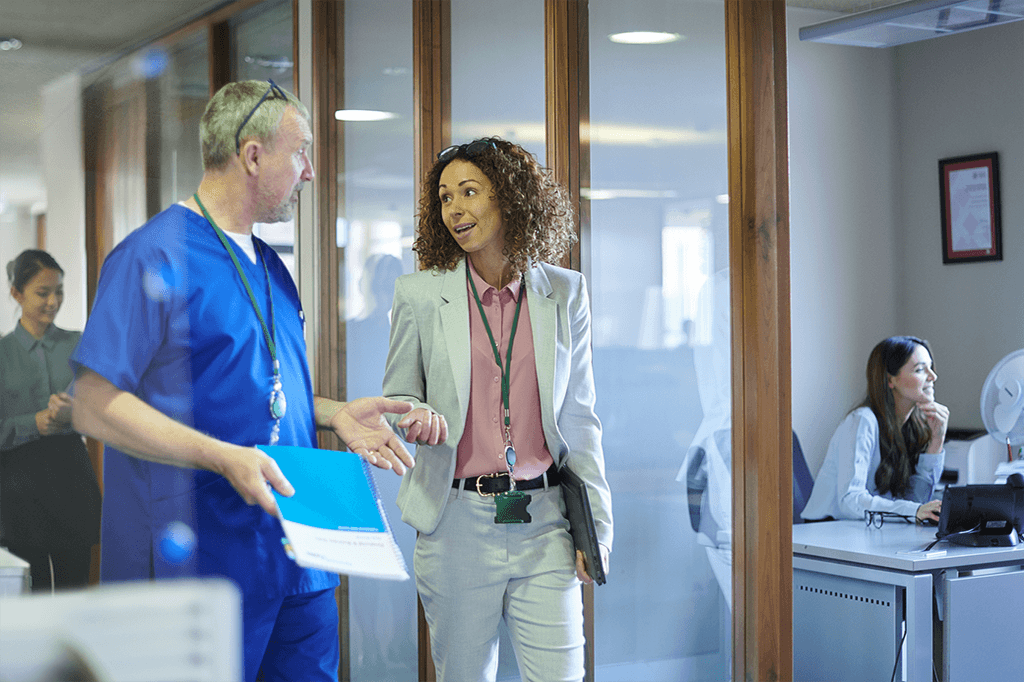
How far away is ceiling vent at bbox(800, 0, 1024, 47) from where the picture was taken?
3.13 metres

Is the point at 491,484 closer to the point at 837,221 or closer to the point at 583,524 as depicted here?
the point at 583,524

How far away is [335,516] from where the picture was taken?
1.27 meters

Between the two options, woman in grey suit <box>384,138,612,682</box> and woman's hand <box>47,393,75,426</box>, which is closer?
woman's hand <box>47,393,75,426</box>

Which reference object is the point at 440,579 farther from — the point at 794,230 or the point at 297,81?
the point at 794,230

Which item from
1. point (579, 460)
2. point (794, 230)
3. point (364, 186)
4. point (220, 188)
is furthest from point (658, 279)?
point (794, 230)

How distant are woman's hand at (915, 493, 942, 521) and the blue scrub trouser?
2.45 meters

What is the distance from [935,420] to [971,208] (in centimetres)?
78

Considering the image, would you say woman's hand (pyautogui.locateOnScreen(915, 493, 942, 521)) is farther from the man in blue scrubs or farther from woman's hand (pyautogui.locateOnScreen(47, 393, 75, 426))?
woman's hand (pyautogui.locateOnScreen(47, 393, 75, 426))

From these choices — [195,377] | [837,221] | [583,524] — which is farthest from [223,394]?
[837,221]

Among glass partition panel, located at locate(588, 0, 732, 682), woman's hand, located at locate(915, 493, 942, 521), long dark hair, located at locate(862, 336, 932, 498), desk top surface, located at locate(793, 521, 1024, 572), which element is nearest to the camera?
glass partition panel, located at locate(588, 0, 732, 682)

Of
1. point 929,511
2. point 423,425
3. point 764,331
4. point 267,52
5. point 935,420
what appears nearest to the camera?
point 423,425

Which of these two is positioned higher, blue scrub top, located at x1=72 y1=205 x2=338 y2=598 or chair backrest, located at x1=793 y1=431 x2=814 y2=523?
blue scrub top, located at x1=72 y1=205 x2=338 y2=598

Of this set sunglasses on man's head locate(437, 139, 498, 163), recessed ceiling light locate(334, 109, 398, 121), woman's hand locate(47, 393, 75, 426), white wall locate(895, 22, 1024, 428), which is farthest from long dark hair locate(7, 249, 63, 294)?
white wall locate(895, 22, 1024, 428)

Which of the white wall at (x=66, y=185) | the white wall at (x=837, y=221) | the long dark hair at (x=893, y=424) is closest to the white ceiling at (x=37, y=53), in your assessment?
the white wall at (x=66, y=185)
